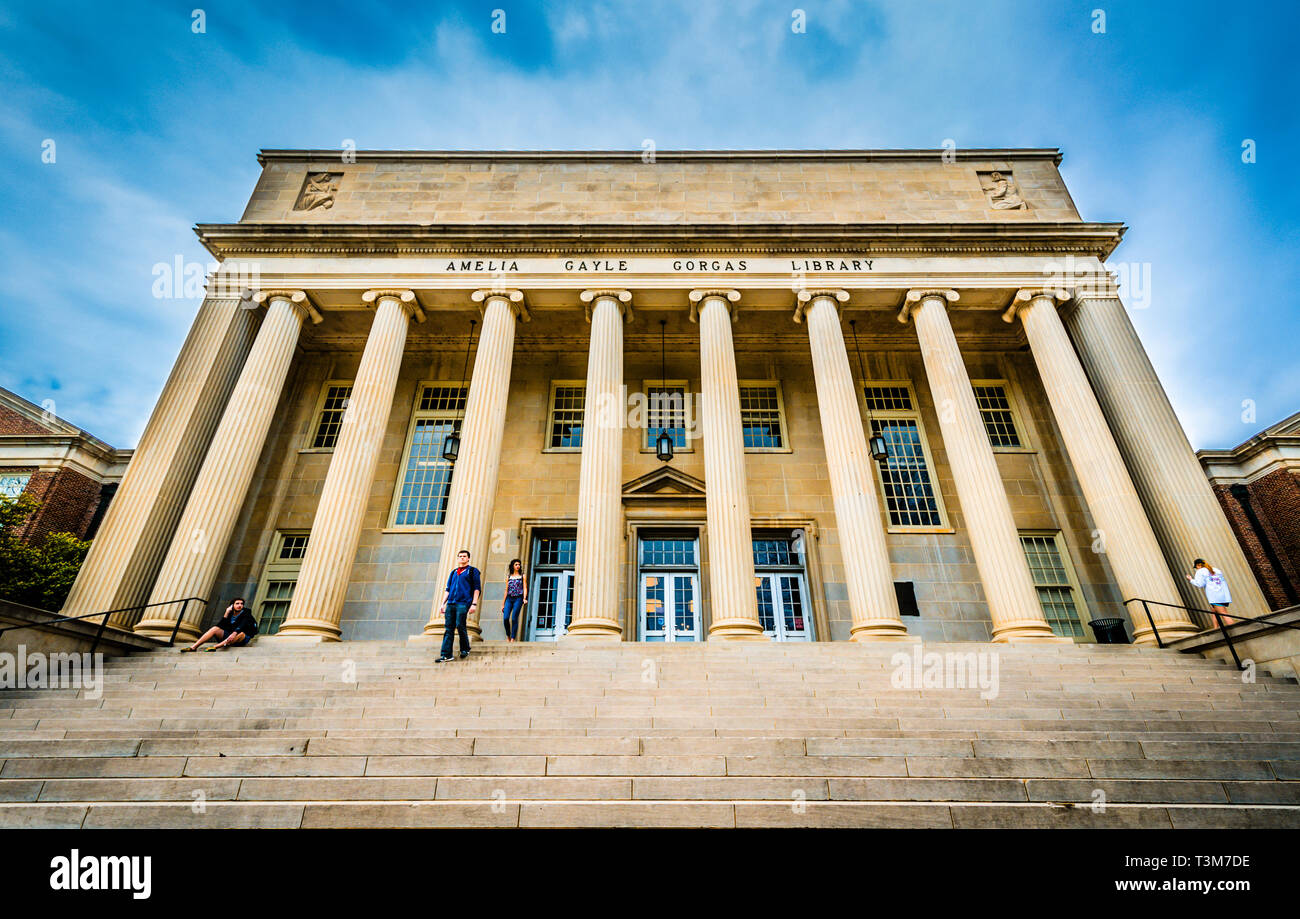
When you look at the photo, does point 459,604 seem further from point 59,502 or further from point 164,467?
point 59,502

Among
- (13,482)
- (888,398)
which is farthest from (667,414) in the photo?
(13,482)

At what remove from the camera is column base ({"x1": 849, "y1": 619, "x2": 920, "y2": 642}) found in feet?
42.3

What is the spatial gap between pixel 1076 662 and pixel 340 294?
759 inches

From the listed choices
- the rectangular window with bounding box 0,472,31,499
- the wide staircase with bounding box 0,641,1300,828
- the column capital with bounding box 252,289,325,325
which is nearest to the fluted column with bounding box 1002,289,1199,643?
the wide staircase with bounding box 0,641,1300,828

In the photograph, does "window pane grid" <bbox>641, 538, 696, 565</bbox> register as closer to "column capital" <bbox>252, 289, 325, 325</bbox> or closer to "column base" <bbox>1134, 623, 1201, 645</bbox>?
"column base" <bbox>1134, 623, 1201, 645</bbox>

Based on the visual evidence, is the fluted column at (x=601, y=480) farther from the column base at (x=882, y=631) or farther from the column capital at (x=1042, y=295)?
the column capital at (x=1042, y=295)

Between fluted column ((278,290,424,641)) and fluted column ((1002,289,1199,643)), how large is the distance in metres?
16.8

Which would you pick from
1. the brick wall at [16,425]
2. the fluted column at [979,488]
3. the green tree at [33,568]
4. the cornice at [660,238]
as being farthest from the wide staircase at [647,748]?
the brick wall at [16,425]

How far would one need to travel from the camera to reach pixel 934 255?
18.2m

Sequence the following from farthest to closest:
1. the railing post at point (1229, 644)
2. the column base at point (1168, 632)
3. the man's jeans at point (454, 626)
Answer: the column base at point (1168, 632) → the man's jeans at point (454, 626) → the railing post at point (1229, 644)

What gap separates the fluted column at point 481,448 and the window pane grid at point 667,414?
16.6 ft

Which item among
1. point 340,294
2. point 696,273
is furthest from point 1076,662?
point 340,294

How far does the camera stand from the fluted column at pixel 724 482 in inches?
528
